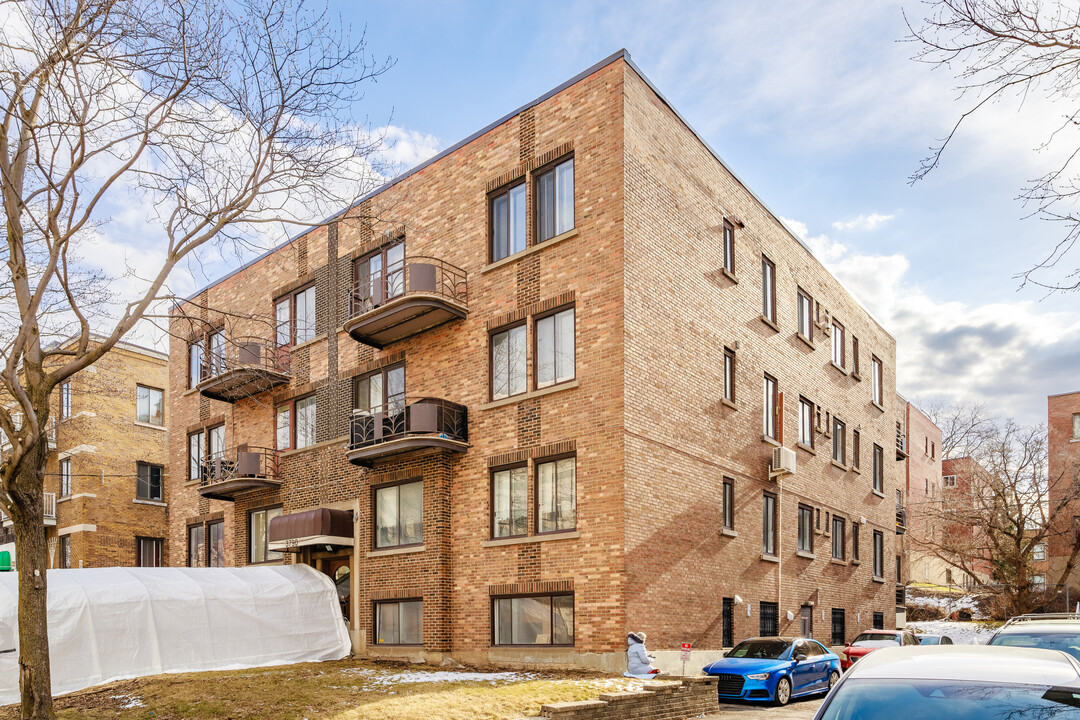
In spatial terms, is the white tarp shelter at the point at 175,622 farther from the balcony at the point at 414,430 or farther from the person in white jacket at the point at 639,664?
the person in white jacket at the point at 639,664

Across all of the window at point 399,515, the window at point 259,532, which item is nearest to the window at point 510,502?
the window at point 399,515

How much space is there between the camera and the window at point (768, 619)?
23798mm

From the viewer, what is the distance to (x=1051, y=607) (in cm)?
4400

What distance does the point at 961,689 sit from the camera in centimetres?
525

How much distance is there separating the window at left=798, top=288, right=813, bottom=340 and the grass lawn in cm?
1542

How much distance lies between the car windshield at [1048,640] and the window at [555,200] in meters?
11.8

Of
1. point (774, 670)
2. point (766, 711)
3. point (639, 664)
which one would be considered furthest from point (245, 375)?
point (766, 711)

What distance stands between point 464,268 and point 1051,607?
36.9 m

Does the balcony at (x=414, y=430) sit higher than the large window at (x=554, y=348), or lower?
lower

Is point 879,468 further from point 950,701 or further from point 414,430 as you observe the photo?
point 950,701

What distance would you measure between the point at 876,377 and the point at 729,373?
16.2m

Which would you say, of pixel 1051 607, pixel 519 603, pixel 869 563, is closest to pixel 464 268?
pixel 519 603

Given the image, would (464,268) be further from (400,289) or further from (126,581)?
(126,581)

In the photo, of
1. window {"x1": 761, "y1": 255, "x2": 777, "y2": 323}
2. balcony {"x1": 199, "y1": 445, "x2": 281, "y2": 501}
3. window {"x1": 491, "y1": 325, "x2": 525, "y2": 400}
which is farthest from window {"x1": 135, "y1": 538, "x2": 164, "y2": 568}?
window {"x1": 761, "y1": 255, "x2": 777, "y2": 323}
